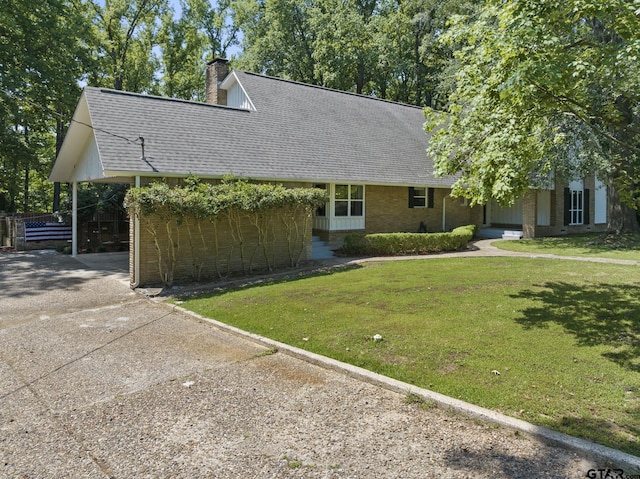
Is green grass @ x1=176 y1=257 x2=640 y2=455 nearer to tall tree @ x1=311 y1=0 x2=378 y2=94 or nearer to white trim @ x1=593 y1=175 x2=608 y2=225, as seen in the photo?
white trim @ x1=593 y1=175 x2=608 y2=225

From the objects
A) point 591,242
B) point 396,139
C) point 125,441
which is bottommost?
point 125,441

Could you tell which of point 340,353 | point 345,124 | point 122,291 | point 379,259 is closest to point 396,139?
point 345,124

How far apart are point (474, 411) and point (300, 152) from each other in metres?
14.0

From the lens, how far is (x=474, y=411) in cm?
448

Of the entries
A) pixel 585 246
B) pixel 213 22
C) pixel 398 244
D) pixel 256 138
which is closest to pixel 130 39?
pixel 213 22

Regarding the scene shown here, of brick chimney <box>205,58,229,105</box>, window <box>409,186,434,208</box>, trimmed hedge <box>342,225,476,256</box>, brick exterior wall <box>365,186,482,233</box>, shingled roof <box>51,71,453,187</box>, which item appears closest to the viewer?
shingled roof <box>51,71,453,187</box>

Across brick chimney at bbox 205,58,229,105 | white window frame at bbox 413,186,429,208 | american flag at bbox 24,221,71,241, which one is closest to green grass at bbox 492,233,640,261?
white window frame at bbox 413,186,429,208

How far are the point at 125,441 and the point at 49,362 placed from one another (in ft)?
10.1

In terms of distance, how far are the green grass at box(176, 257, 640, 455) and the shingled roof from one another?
4719mm

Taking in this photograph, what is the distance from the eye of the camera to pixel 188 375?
5.79 meters

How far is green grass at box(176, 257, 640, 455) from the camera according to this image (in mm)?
4727

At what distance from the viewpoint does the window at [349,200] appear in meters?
18.5

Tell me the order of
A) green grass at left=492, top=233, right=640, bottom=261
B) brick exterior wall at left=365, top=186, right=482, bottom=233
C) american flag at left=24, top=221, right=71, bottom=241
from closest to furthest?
green grass at left=492, top=233, right=640, bottom=261, brick exterior wall at left=365, top=186, right=482, bottom=233, american flag at left=24, top=221, right=71, bottom=241

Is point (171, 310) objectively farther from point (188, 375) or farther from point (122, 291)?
point (188, 375)
